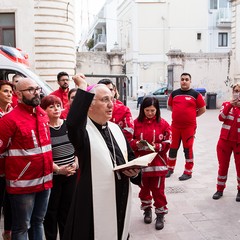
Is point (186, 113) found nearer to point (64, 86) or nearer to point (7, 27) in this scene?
point (64, 86)

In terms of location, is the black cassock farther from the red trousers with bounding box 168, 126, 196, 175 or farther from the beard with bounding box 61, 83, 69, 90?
the red trousers with bounding box 168, 126, 196, 175

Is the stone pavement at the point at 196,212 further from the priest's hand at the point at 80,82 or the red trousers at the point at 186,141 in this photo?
the priest's hand at the point at 80,82

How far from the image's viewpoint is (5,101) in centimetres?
501

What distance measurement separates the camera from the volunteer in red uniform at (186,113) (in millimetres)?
7977

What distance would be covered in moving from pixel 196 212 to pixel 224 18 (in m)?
35.4

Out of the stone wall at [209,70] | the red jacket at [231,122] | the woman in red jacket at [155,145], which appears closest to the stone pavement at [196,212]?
the woman in red jacket at [155,145]

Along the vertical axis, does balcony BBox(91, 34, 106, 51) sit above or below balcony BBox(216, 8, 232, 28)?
below

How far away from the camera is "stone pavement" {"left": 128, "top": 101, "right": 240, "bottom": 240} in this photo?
17.9ft

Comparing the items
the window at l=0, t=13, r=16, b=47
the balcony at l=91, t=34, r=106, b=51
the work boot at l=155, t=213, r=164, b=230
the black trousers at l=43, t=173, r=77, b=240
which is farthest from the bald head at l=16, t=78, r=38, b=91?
the balcony at l=91, t=34, r=106, b=51

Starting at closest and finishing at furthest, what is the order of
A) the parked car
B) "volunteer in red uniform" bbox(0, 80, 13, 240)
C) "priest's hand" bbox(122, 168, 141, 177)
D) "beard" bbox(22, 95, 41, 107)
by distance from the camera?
"priest's hand" bbox(122, 168, 141, 177), "beard" bbox(22, 95, 41, 107), "volunteer in red uniform" bbox(0, 80, 13, 240), the parked car

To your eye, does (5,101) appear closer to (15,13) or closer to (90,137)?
(90,137)

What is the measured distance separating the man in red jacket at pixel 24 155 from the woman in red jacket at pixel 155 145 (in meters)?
1.73

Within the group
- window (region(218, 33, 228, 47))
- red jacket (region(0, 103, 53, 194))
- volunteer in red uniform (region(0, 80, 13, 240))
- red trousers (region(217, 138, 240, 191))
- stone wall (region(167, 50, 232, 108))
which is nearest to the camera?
red jacket (region(0, 103, 53, 194))

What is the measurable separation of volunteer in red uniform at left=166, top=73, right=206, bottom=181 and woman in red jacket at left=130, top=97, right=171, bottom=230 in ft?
7.66
